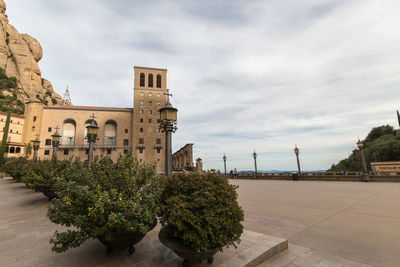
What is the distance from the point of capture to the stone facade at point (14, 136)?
1752 inches

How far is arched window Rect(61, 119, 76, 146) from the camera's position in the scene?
144 feet

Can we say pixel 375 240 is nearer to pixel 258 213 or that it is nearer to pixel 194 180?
pixel 258 213

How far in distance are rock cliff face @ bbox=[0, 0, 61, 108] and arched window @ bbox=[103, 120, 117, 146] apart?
41.4 meters

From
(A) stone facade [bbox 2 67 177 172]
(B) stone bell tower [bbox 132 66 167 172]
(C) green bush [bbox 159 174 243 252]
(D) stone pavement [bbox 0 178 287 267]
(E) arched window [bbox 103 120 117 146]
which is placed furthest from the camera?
(E) arched window [bbox 103 120 117 146]

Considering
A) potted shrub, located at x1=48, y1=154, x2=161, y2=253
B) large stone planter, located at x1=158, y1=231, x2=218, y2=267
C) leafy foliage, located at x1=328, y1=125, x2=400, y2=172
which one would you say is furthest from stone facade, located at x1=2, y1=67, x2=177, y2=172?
leafy foliage, located at x1=328, y1=125, x2=400, y2=172

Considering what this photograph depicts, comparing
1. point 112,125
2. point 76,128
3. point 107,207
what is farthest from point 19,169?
point 112,125

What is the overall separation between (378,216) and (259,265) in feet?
16.7

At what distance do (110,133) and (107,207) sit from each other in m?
48.5

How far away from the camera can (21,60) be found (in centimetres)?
6806

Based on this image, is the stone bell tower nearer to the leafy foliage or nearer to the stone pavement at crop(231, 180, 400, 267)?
the stone pavement at crop(231, 180, 400, 267)

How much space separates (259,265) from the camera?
132 inches

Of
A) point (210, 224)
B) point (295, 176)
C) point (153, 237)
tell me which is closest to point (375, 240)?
point (210, 224)

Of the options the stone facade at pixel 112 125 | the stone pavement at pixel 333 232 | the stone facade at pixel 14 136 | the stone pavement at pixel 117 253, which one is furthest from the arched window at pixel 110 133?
the stone pavement at pixel 333 232

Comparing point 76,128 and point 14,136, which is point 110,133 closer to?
point 76,128
